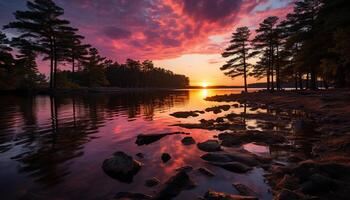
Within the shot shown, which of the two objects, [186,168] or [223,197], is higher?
[223,197]

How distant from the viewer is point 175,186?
5902mm

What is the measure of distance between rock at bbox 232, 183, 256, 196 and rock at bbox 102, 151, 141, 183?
2.90 m

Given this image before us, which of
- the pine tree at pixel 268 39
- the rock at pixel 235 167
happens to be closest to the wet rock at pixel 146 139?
the rock at pixel 235 167

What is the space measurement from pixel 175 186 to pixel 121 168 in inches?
76.1

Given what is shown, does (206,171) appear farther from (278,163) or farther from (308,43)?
(308,43)

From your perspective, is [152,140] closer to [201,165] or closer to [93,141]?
[93,141]

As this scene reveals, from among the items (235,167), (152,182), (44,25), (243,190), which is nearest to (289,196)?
(243,190)

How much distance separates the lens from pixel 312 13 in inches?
1475

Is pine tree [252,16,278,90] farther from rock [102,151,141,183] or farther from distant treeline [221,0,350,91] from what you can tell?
rock [102,151,141,183]

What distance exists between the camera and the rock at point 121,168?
264 inches

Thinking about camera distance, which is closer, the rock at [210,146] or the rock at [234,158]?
the rock at [234,158]

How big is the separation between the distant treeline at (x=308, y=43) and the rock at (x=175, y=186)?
62.9ft

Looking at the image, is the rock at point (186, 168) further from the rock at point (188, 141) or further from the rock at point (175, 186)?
the rock at point (188, 141)

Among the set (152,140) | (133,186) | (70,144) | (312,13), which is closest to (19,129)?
(70,144)
